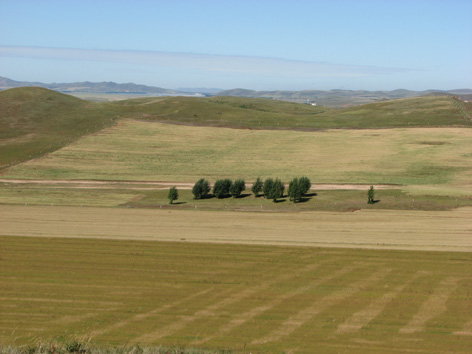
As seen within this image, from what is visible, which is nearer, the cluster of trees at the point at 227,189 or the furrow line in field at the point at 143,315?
the furrow line in field at the point at 143,315

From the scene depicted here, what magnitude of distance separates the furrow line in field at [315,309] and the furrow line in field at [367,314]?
164 centimetres

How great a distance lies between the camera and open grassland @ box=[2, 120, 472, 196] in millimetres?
74812

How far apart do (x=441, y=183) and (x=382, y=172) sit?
9.34 m

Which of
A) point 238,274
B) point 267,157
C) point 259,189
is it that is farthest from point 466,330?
point 267,157

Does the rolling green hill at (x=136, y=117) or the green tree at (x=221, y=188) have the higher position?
the rolling green hill at (x=136, y=117)

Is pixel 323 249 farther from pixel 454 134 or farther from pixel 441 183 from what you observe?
pixel 454 134

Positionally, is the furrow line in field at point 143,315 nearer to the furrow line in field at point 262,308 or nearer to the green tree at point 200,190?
the furrow line in field at point 262,308

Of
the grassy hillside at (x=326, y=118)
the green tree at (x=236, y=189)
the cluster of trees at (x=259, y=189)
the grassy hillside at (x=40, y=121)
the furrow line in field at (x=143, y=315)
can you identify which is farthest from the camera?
the grassy hillside at (x=326, y=118)

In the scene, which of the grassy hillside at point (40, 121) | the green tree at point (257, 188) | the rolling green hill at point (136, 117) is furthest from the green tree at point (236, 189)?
the rolling green hill at point (136, 117)

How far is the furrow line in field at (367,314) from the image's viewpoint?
24.7 meters

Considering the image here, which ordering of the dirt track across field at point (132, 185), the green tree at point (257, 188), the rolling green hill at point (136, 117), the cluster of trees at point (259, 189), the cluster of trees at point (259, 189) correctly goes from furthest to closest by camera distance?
1. the rolling green hill at point (136, 117)
2. the dirt track across field at point (132, 185)
3. the green tree at point (257, 188)
4. the cluster of trees at point (259, 189)
5. the cluster of trees at point (259, 189)

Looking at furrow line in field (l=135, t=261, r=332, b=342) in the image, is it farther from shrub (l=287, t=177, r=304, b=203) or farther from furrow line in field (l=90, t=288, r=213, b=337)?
shrub (l=287, t=177, r=304, b=203)

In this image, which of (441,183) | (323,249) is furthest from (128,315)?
(441,183)

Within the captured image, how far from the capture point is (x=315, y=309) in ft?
88.5
